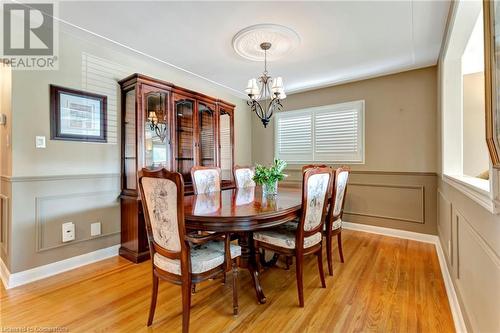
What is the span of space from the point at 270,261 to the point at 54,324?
181 cm

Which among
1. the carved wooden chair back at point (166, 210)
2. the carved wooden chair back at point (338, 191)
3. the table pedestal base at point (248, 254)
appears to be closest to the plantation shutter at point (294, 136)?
the carved wooden chair back at point (338, 191)

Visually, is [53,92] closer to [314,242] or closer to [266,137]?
[314,242]

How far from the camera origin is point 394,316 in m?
1.72

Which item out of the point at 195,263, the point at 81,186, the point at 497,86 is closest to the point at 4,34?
the point at 81,186

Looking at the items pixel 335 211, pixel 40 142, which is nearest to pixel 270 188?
pixel 335 211

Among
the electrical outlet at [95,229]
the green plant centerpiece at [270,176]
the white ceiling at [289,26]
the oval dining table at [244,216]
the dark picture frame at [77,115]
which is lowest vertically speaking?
the electrical outlet at [95,229]

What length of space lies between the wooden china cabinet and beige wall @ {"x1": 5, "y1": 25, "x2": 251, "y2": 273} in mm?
212

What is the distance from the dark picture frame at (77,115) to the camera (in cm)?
238

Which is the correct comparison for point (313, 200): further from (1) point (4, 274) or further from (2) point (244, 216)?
(1) point (4, 274)

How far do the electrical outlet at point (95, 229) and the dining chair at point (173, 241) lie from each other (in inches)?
57.3

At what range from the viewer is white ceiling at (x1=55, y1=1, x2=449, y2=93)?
6.73 ft

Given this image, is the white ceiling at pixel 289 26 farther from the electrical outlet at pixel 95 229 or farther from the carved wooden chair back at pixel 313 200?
the electrical outlet at pixel 95 229

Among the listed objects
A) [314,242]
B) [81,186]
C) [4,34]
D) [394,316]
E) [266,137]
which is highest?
[4,34]

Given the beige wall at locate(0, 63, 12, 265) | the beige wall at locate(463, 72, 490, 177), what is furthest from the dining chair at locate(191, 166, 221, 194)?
the beige wall at locate(463, 72, 490, 177)
